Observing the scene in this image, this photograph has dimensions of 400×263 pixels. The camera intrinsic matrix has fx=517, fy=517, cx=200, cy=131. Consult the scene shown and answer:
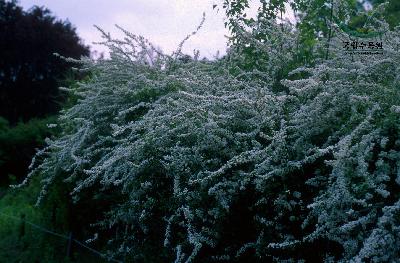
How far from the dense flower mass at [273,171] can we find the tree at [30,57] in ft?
63.6

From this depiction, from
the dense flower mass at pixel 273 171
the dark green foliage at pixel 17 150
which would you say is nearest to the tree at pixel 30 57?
the dark green foliage at pixel 17 150

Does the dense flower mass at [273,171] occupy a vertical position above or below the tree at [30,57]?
below

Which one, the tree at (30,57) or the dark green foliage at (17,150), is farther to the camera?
the tree at (30,57)

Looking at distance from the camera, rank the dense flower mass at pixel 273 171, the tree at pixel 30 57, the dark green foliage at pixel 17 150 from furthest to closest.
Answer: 1. the tree at pixel 30 57
2. the dark green foliage at pixel 17 150
3. the dense flower mass at pixel 273 171

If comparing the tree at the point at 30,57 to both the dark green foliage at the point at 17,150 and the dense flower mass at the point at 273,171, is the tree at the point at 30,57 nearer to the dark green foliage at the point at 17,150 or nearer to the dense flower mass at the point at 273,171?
the dark green foliage at the point at 17,150

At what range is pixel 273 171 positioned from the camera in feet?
10.2

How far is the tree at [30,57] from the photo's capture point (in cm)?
2298

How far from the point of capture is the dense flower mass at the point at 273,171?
9.49 feet

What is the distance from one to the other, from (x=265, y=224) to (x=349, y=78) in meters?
1.24

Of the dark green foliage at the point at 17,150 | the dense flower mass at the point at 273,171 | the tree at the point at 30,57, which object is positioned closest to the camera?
the dense flower mass at the point at 273,171

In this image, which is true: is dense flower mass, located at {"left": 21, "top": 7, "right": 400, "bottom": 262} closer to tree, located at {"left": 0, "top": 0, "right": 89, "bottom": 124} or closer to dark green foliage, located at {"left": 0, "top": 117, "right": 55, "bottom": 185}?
dark green foliage, located at {"left": 0, "top": 117, "right": 55, "bottom": 185}

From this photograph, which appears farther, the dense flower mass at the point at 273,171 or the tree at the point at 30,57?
the tree at the point at 30,57

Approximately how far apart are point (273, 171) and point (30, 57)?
883 inches

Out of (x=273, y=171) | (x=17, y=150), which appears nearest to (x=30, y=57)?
(x=17, y=150)
